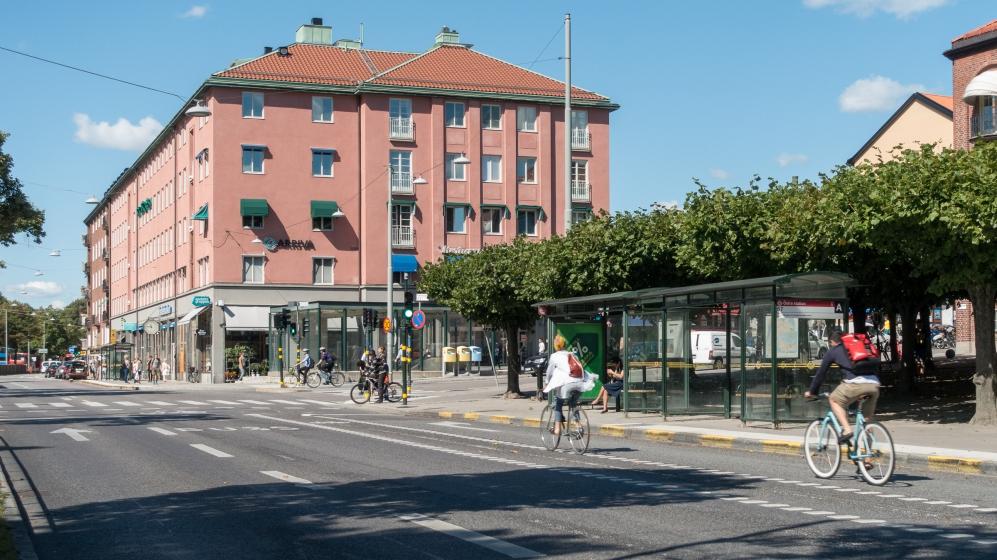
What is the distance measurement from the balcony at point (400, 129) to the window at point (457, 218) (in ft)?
15.8

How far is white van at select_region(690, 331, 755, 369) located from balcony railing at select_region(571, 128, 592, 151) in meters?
47.8

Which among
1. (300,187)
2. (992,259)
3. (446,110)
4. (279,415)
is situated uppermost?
(446,110)

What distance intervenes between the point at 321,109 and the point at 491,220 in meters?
11.8

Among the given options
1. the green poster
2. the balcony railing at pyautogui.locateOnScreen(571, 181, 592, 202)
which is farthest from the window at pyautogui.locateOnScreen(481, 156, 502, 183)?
the green poster

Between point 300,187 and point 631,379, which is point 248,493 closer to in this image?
point 631,379

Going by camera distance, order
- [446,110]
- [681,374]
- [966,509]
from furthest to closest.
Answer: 1. [446,110]
2. [681,374]
3. [966,509]

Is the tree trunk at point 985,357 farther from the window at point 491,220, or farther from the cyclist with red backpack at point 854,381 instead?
the window at point 491,220

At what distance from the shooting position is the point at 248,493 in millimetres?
12977

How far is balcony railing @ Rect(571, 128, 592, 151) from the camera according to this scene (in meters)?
72.6

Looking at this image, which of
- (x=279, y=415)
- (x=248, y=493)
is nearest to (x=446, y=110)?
(x=279, y=415)

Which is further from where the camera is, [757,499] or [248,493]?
[248,493]

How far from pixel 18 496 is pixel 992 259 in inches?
616

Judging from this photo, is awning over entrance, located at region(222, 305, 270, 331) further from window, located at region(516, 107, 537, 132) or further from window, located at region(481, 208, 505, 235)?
window, located at region(516, 107, 537, 132)

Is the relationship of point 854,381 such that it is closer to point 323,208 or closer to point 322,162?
point 323,208
